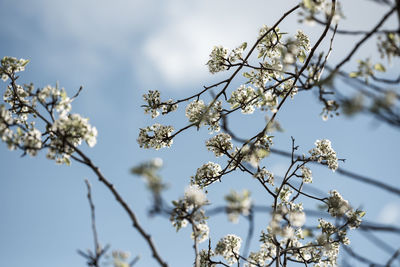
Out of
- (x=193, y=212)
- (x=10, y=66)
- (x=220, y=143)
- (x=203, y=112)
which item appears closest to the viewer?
(x=193, y=212)

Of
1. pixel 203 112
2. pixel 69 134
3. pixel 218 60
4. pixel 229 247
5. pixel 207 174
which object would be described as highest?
pixel 218 60

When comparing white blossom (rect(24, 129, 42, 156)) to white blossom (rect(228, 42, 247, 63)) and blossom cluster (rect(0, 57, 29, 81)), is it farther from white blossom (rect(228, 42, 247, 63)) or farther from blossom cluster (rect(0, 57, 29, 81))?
white blossom (rect(228, 42, 247, 63))

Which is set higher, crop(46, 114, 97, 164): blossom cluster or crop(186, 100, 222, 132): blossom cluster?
crop(186, 100, 222, 132): blossom cluster

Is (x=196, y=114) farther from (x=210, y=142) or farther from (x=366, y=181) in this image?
(x=366, y=181)

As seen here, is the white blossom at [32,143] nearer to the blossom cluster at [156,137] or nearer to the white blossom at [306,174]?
the blossom cluster at [156,137]

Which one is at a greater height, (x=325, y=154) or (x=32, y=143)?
(x=325, y=154)

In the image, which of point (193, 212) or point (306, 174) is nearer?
point (193, 212)

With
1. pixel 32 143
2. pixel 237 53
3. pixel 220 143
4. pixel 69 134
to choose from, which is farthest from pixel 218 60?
pixel 32 143

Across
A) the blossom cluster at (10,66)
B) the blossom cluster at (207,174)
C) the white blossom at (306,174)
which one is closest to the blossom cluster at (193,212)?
the blossom cluster at (207,174)

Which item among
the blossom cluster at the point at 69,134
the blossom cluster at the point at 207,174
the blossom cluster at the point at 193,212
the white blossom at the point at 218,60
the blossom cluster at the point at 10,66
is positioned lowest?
the blossom cluster at the point at 193,212

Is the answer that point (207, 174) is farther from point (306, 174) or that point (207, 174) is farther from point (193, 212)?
point (193, 212)

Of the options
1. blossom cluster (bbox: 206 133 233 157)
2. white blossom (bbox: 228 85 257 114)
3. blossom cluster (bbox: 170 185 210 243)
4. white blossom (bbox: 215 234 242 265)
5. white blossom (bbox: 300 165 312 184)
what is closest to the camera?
blossom cluster (bbox: 170 185 210 243)

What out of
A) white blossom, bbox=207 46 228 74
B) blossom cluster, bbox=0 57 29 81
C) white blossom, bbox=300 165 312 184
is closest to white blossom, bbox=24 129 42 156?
blossom cluster, bbox=0 57 29 81

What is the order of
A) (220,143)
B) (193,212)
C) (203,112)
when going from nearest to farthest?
(193,212), (203,112), (220,143)
